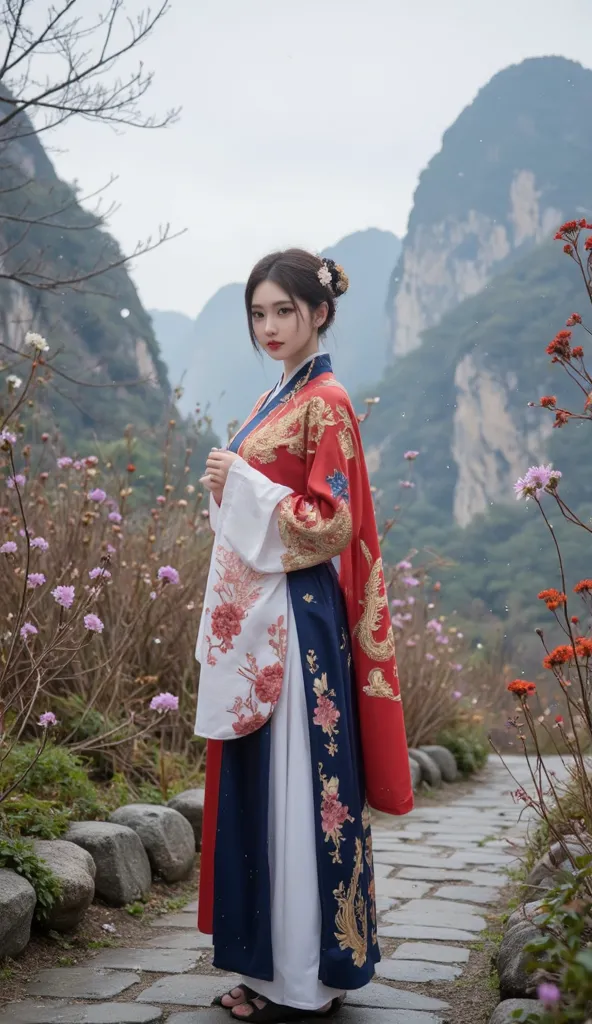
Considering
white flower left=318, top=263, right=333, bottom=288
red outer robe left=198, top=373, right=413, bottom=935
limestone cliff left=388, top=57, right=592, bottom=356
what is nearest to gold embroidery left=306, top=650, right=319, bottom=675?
red outer robe left=198, top=373, right=413, bottom=935

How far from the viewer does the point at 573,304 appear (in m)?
42.8

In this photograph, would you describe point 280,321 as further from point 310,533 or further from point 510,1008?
point 510,1008

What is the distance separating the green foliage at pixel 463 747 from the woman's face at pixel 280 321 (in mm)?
5099

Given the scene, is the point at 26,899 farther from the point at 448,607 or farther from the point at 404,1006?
the point at 448,607

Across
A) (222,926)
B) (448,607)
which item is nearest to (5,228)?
(448,607)

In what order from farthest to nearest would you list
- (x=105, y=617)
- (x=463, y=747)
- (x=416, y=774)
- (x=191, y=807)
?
(x=463, y=747) → (x=416, y=774) → (x=105, y=617) → (x=191, y=807)

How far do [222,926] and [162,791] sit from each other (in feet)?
6.11

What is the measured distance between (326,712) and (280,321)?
0.91m

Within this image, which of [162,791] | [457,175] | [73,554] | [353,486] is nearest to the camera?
[353,486]

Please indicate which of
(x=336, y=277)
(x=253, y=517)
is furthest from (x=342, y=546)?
(x=336, y=277)

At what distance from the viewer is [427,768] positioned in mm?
6445

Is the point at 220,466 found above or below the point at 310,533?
above

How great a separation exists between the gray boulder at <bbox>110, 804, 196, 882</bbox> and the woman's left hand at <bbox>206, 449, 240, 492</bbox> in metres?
1.51

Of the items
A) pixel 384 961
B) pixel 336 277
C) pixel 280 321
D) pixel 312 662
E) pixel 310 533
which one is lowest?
pixel 384 961
